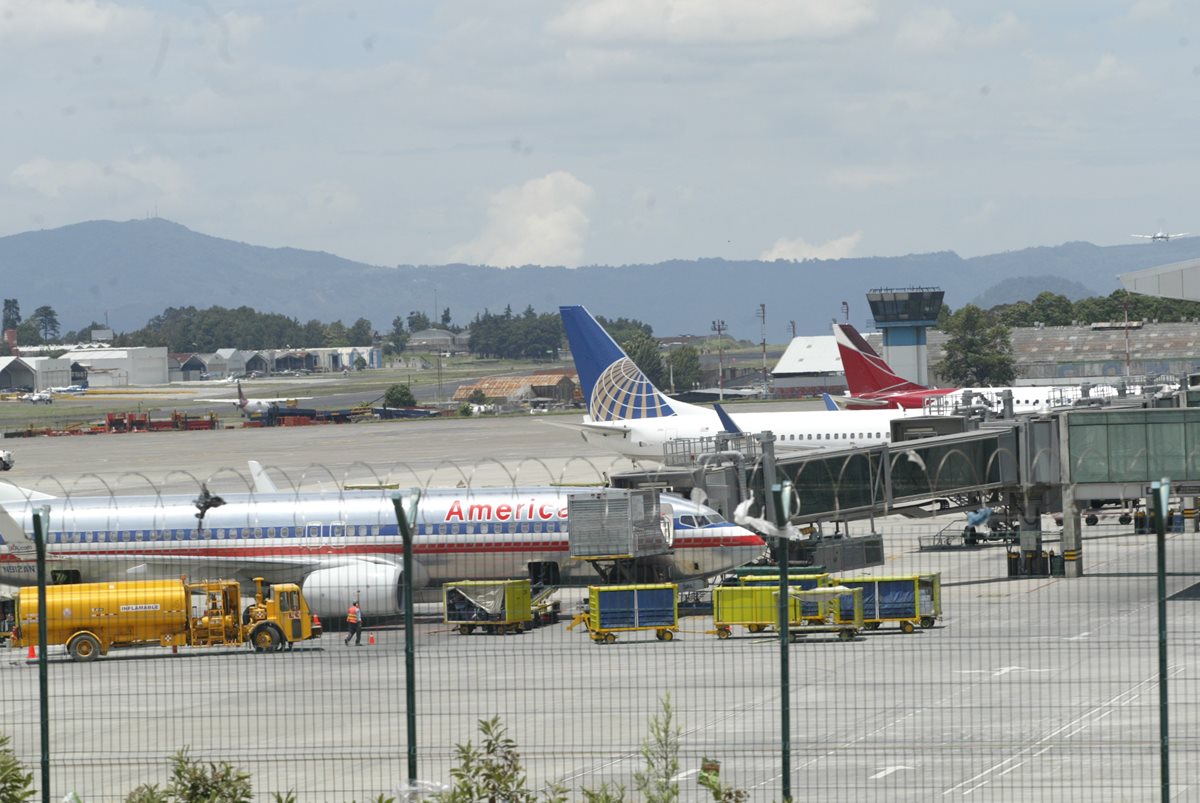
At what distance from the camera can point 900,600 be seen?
38.5 meters

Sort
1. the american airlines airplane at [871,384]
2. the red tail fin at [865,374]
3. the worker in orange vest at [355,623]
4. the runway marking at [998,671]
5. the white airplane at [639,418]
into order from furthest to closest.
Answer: the red tail fin at [865,374] < the american airlines airplane at [871,384] < the white airplane at [639,418] < the worker in orange vest at [355,623] < the runway marking at [998,671]

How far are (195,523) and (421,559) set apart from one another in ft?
21.0

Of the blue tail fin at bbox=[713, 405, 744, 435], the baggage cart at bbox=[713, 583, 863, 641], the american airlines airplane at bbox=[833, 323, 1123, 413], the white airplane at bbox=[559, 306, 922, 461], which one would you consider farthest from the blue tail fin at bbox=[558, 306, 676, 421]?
the baggage cart at bbox=[713, 583, 863, 641]

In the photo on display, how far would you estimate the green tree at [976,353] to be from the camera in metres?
178

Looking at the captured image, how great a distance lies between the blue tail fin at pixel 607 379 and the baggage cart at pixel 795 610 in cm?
3794

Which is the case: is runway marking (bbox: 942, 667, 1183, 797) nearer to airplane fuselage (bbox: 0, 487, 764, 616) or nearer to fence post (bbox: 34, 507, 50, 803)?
fence post (bbox: 34, 507, 50, 803)

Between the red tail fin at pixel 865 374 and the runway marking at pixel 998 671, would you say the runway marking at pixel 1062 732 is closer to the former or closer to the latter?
the runway marking at pixel 998 671

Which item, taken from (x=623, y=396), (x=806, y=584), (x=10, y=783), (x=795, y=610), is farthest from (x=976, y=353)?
(x=10, y=783)

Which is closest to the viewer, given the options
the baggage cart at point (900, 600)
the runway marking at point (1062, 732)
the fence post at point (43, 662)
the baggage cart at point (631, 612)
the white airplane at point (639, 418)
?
the fence post at point (43, 662)

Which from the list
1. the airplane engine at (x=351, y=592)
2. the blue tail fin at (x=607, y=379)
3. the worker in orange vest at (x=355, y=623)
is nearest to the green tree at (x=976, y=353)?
the blue tail fin at (x=607, y=379)

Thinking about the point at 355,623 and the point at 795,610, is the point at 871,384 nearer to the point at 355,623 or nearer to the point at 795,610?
the point at 795,610

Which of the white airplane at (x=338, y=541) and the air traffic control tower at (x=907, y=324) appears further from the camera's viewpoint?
the air traffic control tower at (x=907, y=324)

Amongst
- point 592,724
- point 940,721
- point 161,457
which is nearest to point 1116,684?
point 940,721

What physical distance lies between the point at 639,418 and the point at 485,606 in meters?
36.4
